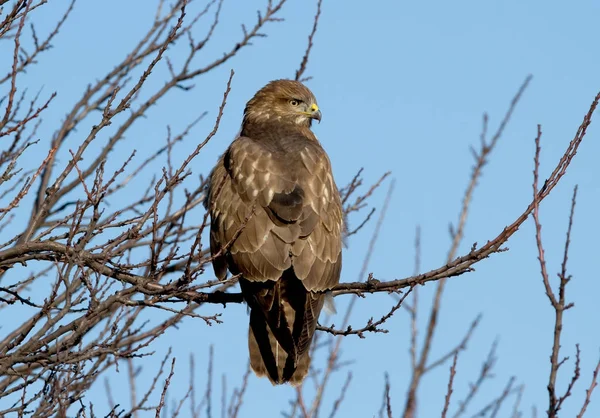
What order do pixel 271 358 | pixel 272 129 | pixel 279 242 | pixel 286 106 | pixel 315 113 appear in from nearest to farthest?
pixel 279 242 → pixel 271 358 → pixel 272 129 → pixel 315 113 → pixel 286 106

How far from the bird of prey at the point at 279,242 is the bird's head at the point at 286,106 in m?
1.38

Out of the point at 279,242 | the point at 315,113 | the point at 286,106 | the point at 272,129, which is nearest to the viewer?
the point at 279,242

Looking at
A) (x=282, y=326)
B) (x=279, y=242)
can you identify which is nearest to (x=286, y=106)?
(x=279, y=242)

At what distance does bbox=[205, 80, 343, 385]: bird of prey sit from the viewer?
260 inches

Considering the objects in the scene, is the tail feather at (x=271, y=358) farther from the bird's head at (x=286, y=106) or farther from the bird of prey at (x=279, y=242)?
the bird's head at (x=286, y=106)

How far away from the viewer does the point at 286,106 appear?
30.0ft

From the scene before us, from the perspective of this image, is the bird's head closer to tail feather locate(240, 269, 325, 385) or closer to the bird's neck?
the bird's neck

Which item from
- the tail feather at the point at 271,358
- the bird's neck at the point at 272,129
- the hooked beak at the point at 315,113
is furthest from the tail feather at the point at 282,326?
the hooked beak at the point at 315,113

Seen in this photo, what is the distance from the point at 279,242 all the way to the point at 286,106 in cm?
278

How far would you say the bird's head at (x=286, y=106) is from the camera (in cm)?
905

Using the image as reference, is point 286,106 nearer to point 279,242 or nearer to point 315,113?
point 315,113

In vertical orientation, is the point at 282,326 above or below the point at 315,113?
below

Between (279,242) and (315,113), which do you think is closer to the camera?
(279,242)

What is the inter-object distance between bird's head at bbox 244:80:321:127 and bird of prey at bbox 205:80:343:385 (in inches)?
54.3
